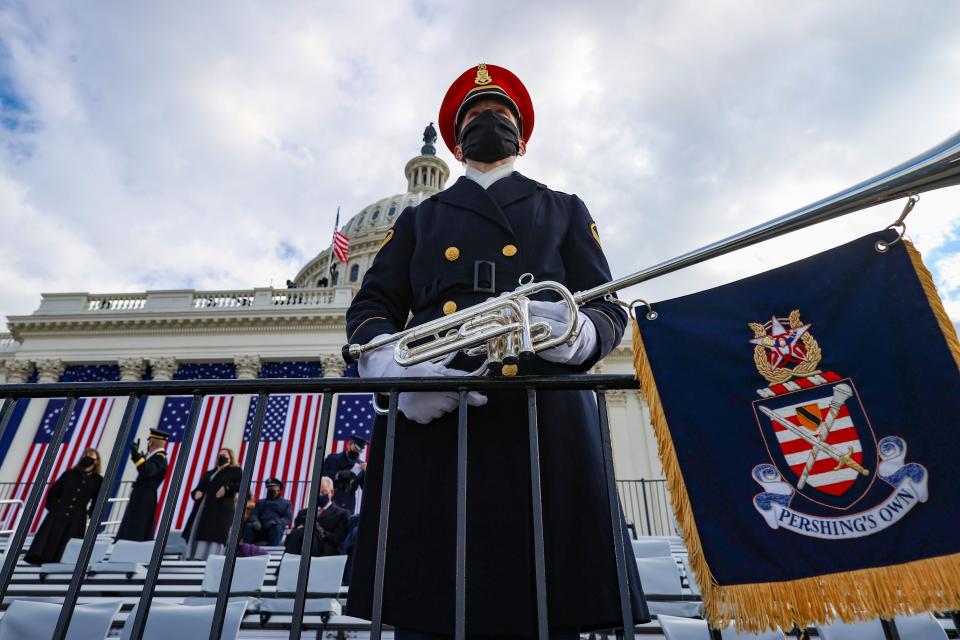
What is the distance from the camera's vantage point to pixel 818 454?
1437mm

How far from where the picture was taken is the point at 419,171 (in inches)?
Result: 2351

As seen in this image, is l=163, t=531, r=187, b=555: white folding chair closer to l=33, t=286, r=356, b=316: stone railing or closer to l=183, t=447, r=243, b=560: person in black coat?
l=183, t=447, r=243, b=560: person in black coat

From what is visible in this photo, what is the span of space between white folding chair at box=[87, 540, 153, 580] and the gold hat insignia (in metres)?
7.22

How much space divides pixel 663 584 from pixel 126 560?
6544mm

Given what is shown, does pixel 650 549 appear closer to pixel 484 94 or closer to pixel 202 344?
pixel 484 94

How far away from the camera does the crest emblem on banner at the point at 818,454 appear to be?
135 cm

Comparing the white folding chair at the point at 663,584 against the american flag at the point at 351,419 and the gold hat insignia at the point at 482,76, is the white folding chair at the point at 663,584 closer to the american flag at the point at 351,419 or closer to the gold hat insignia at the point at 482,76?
the gold hat insignia at the point at 482,76

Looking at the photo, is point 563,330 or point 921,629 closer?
point 563,330

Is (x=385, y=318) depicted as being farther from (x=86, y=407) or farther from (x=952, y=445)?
(x=86, y=407)

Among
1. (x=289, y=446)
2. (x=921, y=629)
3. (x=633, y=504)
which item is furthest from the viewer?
(x=633, y=504)

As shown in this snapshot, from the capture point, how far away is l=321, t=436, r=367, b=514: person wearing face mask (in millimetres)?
8633

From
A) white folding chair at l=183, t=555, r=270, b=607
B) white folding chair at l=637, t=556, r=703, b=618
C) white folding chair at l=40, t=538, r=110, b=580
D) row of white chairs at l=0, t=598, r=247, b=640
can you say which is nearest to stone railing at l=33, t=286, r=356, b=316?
white folding chair at l=40, t=538, r=110, b=580

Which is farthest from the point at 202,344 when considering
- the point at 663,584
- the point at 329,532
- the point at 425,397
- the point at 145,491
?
the point at 425,397

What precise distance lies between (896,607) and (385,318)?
1.66m
